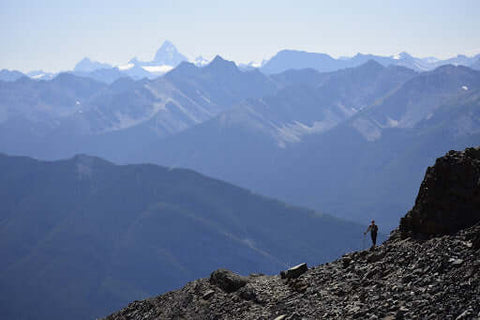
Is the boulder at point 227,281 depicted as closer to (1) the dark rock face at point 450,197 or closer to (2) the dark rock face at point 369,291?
(2) the dark rock face at point 369,291

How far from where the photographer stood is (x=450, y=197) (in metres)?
32.3

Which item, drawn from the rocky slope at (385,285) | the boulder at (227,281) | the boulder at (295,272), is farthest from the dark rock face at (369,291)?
the boulder at (295,272)

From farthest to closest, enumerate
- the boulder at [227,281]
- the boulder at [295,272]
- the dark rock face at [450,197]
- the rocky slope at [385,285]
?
1. the boulder at [227,281]
2. the boulder at [295,272]
3. the dark rock face at [450,197]
4. the rocky slope at [385,285]

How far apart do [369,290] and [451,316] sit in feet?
20.6

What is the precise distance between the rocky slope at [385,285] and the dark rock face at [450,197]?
58 millimetres

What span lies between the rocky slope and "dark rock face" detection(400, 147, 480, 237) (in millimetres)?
58

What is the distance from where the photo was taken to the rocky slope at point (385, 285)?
25.7m

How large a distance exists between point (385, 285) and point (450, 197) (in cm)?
681

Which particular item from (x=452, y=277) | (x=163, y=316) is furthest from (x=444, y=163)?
(x=163, y=316)

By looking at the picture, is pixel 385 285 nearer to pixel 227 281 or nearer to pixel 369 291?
pixel 369 291

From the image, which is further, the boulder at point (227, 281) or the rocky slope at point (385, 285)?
the boulder at point (227, 281)

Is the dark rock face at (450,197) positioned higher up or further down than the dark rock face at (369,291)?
higher up

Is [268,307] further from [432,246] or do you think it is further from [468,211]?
[468,211]

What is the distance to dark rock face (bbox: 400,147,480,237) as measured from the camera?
3170cm
